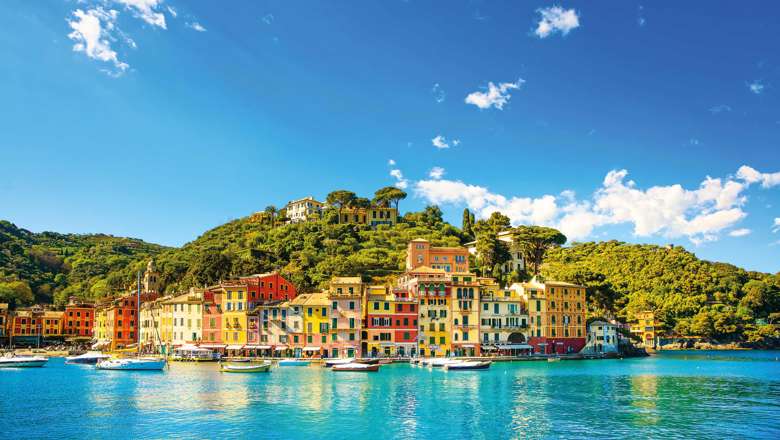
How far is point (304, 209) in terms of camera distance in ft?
441

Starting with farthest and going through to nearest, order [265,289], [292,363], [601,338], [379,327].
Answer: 1. [601,338]
2. [265,289]
3. [379,327]
4. [292,363]

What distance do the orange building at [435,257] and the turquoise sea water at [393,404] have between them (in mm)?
34143

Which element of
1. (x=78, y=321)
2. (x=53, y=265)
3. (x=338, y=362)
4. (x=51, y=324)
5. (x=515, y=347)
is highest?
(x=53, y=265)

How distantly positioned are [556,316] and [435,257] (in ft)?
77.4

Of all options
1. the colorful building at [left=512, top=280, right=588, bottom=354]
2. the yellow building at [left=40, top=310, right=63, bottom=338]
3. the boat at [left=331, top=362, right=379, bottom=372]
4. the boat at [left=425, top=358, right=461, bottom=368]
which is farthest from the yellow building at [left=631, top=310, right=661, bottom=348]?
the yellow building at [left=40, top=310, right=63, bottom=338]

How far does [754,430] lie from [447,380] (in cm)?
2524

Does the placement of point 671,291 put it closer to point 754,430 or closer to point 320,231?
point 320,231

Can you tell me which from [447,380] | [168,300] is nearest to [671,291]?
[447,380]

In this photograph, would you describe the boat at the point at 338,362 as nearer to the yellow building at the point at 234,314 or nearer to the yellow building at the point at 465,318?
the yellow building at the point at 234,314

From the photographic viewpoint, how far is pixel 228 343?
242 feet

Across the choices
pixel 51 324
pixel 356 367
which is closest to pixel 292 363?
pixel 356 367

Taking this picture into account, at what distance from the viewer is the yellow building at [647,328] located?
107m

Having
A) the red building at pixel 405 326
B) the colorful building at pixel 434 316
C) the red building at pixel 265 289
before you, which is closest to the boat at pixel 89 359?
the red building at pixel 265 289

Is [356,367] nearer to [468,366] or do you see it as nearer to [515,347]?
[468,366]
